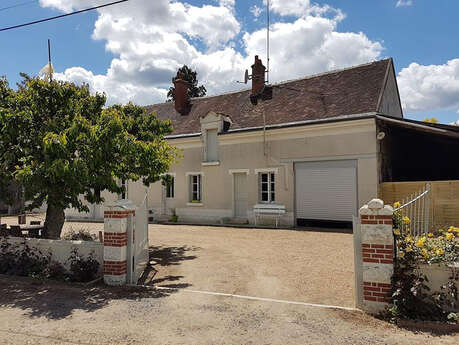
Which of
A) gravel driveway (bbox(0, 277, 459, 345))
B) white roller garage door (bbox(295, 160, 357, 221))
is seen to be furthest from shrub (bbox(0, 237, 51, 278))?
white roller garage door (bbox(295, 160, 357, 221))

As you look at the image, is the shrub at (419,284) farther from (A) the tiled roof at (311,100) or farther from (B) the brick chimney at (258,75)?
(B) the brick chimney at (258,75)

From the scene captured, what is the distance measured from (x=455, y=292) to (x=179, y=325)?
3.63m

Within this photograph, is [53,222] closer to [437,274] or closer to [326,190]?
[437,274]

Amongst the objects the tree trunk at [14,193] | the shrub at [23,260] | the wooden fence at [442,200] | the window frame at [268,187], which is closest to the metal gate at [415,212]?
the wooden fence at [442,200]

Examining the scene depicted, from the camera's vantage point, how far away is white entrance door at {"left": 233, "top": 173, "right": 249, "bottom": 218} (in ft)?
52.9

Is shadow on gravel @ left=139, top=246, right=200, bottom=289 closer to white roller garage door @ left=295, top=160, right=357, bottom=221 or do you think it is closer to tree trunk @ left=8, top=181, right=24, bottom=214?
tree trunk @ left=8, top=181, right=24, bottom=214

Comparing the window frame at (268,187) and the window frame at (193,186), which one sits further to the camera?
the window frame at (193,186)

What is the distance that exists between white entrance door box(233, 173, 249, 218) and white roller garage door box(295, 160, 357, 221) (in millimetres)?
2719

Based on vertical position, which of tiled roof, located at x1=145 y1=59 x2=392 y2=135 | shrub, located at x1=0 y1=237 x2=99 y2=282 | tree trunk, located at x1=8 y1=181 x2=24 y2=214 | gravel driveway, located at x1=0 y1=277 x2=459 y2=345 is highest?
tiled roof, located at x1=145 y1=59 x2=392 y2=135

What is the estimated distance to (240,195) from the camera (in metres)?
16.3

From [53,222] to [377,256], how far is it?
24.2ft

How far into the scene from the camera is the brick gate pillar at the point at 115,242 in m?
6.12

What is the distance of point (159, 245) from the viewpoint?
10.5m

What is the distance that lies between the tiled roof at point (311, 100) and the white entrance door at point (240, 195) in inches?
99.7
